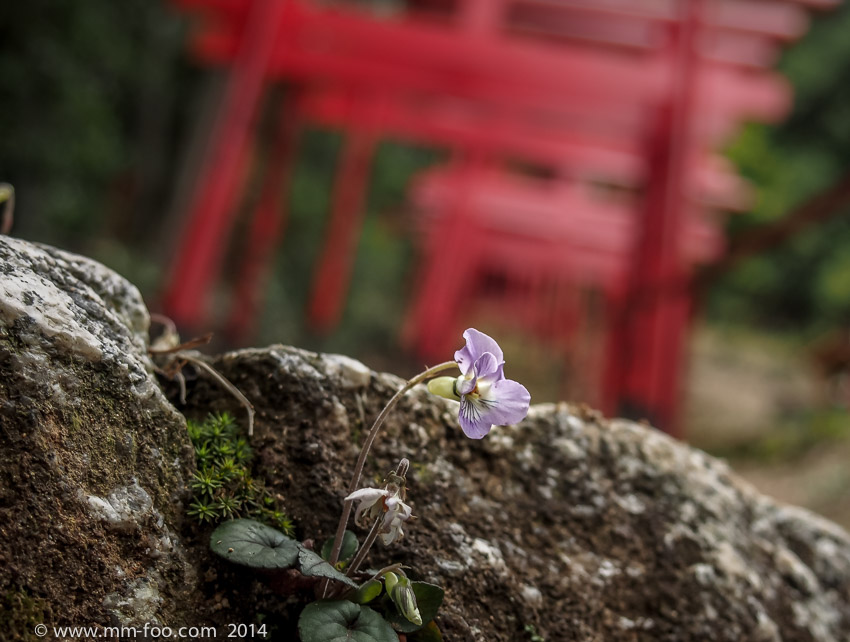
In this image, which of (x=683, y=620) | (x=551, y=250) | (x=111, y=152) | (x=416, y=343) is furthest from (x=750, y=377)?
(x=683, y=620)

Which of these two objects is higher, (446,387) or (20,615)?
(446,387)

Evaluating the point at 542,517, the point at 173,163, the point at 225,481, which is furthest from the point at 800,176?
the point at 225,481

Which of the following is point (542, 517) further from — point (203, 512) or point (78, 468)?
point (78, 468)

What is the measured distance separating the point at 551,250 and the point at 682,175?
725 centimetres

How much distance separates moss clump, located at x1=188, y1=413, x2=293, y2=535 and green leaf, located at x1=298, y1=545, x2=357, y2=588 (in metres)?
0.13

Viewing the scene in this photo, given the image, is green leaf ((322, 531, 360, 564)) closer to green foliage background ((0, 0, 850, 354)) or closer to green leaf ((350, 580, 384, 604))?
green leaf ((350, 580, 384, 604))

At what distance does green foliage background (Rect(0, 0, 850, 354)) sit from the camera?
228 inches

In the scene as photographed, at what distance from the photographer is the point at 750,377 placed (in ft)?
36.4

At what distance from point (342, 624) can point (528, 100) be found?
4.36 metres

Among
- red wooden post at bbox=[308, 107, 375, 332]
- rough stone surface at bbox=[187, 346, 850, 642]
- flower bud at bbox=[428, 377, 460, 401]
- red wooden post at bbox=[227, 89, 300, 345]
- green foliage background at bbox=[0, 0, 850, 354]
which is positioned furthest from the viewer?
red wooden post at bbox=[308, 107, 375, 332]

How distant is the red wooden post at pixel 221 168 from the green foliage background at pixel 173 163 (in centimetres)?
94

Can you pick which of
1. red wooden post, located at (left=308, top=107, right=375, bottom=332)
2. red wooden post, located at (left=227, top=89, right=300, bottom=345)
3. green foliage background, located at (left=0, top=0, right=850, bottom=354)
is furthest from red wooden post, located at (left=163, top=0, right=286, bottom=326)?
red wooden post, located at (left=308, top=107, right=375, bottom=332)

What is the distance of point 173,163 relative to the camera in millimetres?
8688

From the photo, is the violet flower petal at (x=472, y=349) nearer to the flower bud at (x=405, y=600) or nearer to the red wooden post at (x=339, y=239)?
the flower bud at (x=405, y=600)
